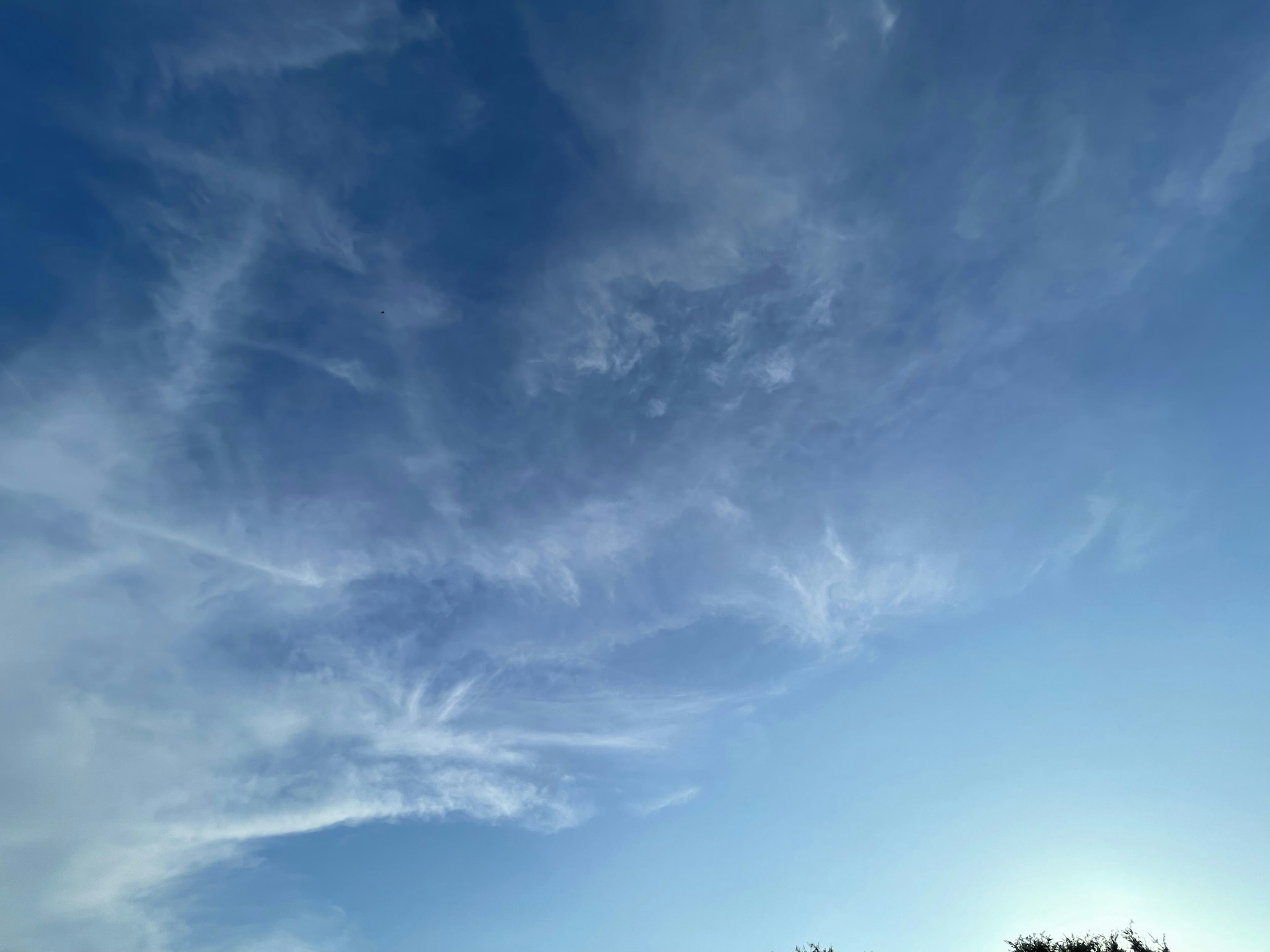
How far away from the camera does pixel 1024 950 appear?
Result: 306 ft

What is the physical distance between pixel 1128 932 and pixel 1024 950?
12358 mm

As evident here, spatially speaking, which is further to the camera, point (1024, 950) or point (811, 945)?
point (811, 945)

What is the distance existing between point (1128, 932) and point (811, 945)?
1487 inches

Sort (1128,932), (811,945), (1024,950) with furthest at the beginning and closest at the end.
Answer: (811,945)
(1024,950)
(1128,932)

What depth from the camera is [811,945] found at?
100188 millimetres

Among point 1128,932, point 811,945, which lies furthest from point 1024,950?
point 811,945

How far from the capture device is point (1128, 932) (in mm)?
87188

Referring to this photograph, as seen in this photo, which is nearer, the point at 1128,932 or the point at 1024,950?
the point at 1128,932

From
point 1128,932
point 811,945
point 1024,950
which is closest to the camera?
point 1128,932

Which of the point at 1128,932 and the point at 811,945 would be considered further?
the point at 811,945

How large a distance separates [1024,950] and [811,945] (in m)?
26.3

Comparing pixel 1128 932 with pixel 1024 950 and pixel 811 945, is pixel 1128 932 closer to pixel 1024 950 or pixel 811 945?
pixel 1024 950
